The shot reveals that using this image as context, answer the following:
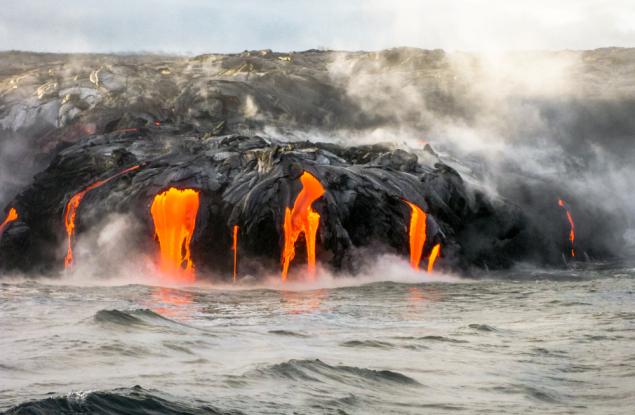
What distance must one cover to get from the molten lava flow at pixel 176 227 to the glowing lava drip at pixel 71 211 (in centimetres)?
387

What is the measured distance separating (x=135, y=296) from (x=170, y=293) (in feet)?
7.15

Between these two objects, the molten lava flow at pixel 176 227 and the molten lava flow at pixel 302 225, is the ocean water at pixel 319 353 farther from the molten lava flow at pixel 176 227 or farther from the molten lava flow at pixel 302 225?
the molten lava flow at pixel 176 227

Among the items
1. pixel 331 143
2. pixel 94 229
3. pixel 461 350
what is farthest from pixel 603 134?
pixel 461 350

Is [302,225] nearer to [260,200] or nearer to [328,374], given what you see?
[260,200]

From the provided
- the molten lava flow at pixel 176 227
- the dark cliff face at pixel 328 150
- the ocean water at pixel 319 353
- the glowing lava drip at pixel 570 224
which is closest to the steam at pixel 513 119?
the dark cliff face at pixel 328 150

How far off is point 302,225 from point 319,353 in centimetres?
2435

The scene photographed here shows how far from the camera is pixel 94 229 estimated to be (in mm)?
53031

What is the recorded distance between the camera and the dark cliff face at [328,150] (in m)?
51.2

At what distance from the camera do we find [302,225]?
49.5m

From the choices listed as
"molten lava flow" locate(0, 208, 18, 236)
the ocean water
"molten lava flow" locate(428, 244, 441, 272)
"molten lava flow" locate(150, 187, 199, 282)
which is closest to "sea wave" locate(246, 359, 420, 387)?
the ocean water

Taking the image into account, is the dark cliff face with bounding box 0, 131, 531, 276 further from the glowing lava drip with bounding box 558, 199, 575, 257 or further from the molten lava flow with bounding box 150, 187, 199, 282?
the glowing lava drip with bounding box 558, 199, 575, 257

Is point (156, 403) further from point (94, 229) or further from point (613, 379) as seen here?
point (94, 229)

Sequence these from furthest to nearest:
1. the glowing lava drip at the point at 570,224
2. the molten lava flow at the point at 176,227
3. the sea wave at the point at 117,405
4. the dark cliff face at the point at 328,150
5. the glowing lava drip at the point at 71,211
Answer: the glowing lava drip at the point at 570,224 → the glowing lava drip at the point at 71,211 → the dark cliff face at the point at 328,150 → the molten lava flow at the point at 176,227 → the sea wave at the point at 117,405

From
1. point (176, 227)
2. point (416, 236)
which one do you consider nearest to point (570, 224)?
point (416, 236)
